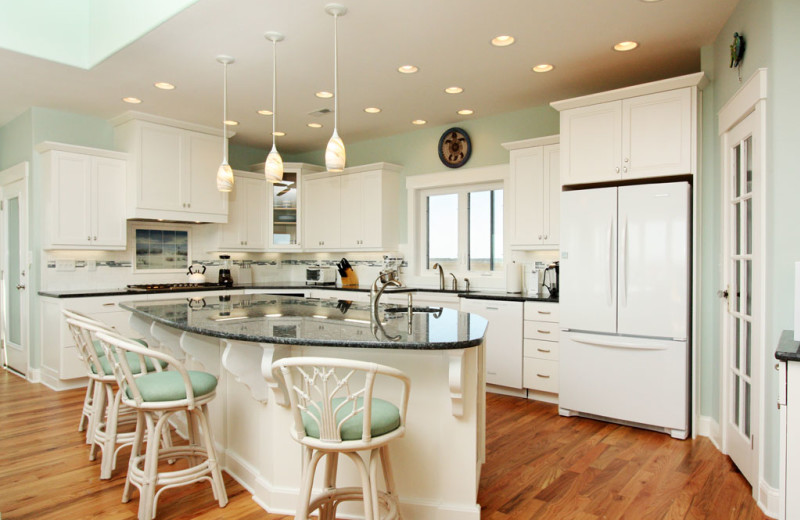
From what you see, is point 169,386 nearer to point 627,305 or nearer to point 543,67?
point 627,305

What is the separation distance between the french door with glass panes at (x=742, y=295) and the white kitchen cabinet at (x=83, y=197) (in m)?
5.16

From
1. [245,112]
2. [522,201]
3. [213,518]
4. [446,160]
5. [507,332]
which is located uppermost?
[245,112]

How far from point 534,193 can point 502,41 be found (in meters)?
1.53

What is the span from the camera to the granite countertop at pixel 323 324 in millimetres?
1989

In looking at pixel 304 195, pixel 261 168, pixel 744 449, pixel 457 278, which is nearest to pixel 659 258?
pixel 744 449

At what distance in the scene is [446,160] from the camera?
5434 mm

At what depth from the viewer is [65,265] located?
5.00 meters

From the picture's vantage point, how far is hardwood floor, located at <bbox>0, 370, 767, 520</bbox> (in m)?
2.43

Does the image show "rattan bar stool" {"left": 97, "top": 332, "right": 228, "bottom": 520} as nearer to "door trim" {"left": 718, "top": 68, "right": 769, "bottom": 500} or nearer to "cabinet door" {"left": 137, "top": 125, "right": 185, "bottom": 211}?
"door trim" {"left": 718, "top": 68, "right": 769, "bottom": 500}

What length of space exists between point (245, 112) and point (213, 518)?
3795mm

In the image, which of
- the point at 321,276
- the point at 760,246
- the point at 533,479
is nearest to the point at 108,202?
the point at 321,276

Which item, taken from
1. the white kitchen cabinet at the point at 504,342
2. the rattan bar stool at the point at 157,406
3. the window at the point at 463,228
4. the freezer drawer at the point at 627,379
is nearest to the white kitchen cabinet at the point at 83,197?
the rattan bar stool at the point at 157,406

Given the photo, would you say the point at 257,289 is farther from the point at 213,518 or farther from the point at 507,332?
the point at 213,518

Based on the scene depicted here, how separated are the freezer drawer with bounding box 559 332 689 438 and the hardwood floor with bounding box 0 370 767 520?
128 millimetres
